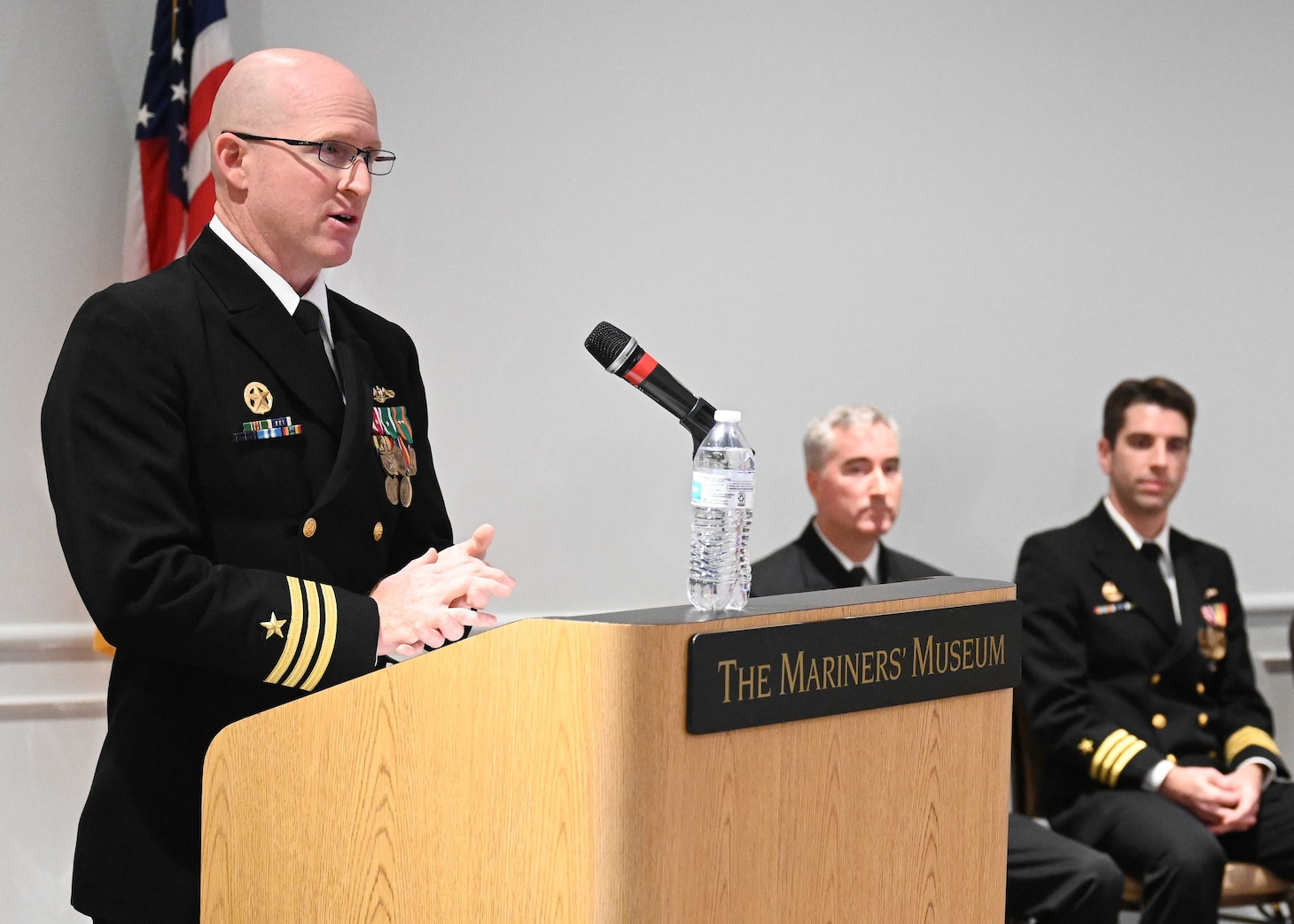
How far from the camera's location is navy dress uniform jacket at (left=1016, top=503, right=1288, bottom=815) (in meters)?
3.19

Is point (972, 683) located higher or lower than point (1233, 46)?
lower

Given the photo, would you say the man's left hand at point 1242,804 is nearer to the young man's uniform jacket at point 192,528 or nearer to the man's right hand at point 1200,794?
the man's right hand at point 1200,794

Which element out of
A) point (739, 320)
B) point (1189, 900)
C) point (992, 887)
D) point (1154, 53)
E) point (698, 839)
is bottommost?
point (1189, 900)

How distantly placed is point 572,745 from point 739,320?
2720 millimetres

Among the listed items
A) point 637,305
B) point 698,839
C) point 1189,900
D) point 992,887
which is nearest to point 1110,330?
point 637,305

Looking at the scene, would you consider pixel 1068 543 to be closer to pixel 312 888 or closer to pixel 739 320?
pixel 739 320

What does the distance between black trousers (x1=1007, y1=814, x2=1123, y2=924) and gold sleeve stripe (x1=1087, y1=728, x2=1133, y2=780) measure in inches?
9.9

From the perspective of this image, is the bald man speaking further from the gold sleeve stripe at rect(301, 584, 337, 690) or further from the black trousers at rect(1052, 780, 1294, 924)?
the black trousers at rect(1052, 780, 1294, 924)

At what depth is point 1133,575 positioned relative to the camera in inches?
136

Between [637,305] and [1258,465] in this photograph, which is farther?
[1258,465]

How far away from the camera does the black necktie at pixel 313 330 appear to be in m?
1.65

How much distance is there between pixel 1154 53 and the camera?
162 inches

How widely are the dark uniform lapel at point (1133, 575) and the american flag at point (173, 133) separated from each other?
2394 millimetres

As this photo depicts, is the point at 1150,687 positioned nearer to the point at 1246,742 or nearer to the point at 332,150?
the point at 1246,742
